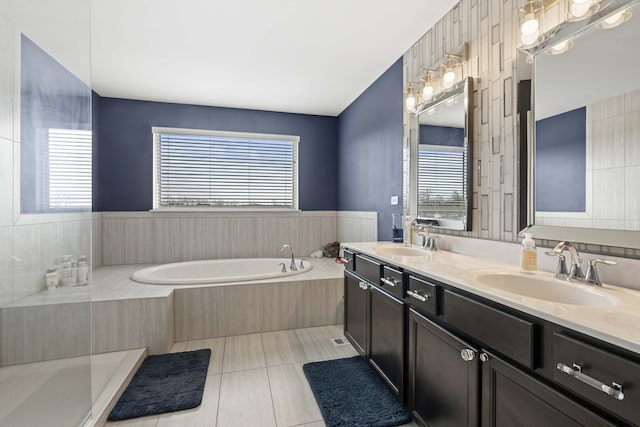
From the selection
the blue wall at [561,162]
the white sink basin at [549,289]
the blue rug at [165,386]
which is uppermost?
the blue wall at [561,162]

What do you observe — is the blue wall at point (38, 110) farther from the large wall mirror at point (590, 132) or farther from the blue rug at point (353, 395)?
the large wall mirror at point (590, 132)

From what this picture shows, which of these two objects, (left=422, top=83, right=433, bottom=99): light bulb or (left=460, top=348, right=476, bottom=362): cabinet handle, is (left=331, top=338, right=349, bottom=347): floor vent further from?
(left=422, top=83, right=433, bottom=99): light bulb

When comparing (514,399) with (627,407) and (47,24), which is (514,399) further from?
(47,24)

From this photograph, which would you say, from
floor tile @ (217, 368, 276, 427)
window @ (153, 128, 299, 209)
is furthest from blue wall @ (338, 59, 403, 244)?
floor tile @ (217, 368, 276, 427)

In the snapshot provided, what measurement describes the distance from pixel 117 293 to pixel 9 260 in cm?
103

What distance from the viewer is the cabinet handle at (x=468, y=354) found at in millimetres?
1124

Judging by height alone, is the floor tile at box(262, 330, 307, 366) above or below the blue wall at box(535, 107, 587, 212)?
below

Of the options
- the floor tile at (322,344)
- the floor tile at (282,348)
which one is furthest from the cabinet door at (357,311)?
the floor tile at (282,348)

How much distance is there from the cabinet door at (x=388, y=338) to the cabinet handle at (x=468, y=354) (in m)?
0.45

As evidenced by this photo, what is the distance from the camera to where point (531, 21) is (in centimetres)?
145

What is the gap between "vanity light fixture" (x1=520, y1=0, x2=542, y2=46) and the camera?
145cm

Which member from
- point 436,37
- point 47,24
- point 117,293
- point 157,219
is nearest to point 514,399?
point 436,37

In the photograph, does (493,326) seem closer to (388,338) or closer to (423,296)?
(423,296)

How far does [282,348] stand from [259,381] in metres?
0.48
